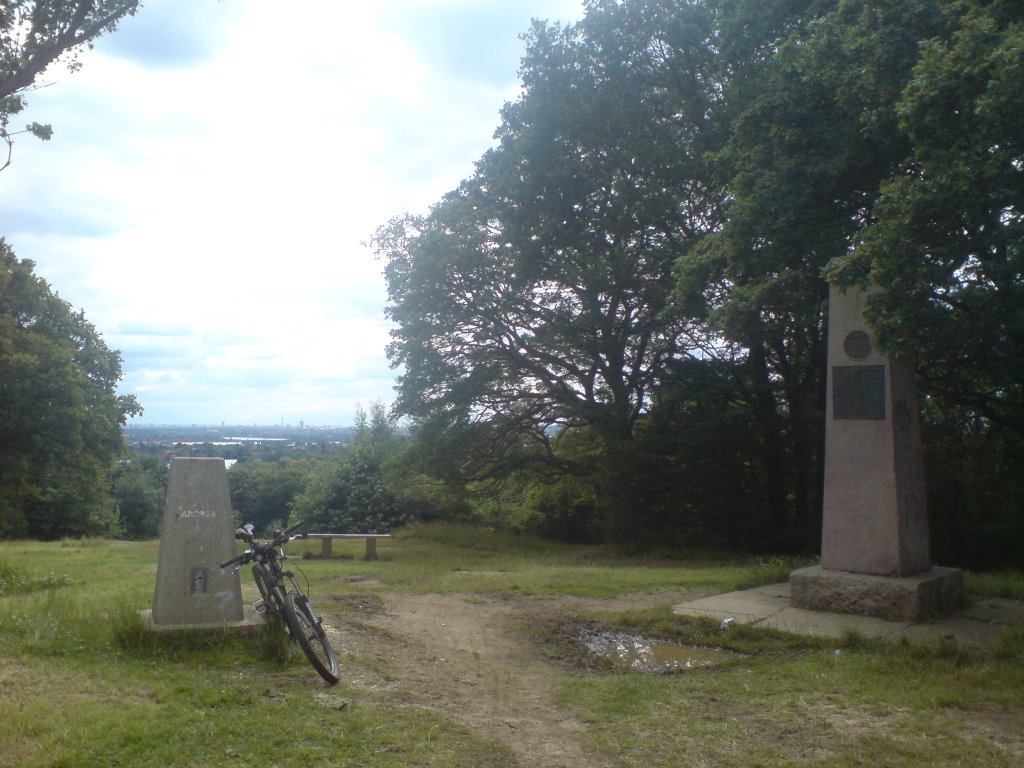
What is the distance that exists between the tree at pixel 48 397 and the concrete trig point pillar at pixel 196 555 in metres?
22.4

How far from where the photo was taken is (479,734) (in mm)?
5047

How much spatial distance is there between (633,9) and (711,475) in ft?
36.1

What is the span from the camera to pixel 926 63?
26.2 ft

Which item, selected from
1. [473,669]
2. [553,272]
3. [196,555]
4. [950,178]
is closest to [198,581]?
[196,555]

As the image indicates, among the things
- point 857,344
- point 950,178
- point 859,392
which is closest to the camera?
point 950,178

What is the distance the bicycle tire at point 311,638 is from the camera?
5824mm

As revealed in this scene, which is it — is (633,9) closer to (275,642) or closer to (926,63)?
(926,63)

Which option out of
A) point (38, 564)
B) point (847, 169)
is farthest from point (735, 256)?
point (38, 564)

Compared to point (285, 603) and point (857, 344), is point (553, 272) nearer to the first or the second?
point (857, 344)

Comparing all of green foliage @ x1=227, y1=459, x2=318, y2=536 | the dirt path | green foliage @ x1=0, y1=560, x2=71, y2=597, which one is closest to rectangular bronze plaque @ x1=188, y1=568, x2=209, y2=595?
the dirt path

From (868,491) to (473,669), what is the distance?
455 centimetres

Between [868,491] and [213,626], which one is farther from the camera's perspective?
[868,491]

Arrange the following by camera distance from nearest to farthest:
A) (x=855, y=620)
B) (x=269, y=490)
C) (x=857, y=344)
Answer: (x=855, y=620) → (x=857, y=344) → (x=269, y=490)

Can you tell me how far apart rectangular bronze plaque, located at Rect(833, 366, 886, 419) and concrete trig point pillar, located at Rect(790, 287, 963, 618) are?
10mm
